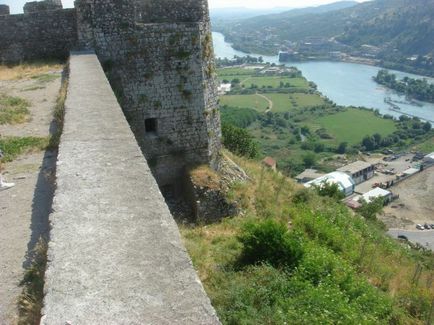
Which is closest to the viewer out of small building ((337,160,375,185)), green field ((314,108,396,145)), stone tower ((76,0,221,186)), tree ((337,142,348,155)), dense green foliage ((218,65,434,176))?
stone tower ((76,0,221,186))

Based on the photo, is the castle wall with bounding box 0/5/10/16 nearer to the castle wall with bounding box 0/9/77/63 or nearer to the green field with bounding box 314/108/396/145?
the castle wall with bounding box 0/9/77/63

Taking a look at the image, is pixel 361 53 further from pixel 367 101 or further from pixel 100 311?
pixel 100 311

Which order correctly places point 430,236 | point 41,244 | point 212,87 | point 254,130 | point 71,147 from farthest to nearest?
point 254,130
point 430,236
point 212,87
point 71,147
point 41,244

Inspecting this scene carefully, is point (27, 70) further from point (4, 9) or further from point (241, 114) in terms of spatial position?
point (241, 114)

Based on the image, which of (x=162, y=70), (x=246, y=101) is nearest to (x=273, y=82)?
(x=246, y=101)

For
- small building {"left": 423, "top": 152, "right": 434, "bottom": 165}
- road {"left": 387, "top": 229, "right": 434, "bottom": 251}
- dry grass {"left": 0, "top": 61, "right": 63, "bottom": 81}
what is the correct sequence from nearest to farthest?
dry grass {"left": 0, "top": 61, "right": 63, "bottom": 81}
road {"left": 387, "top": 229, "right": 434, "bottom": 251}
small building {"left": 423, "top": 152, "right": 434, "bottom": 165}

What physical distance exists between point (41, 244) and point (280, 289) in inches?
191

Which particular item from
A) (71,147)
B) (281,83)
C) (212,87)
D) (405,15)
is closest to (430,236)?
(212,87)

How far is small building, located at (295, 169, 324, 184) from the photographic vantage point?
61719 mm

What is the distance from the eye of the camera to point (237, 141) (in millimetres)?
23031

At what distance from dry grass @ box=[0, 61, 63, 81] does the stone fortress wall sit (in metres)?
0.50

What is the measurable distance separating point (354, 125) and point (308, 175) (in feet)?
Result: 97.7

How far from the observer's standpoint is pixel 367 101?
111m

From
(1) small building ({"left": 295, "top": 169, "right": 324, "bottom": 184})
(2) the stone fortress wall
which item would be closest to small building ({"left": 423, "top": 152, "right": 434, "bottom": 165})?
(1) small building ({"left": 295, "top": 169, "right": 324, "bottom": 184})
